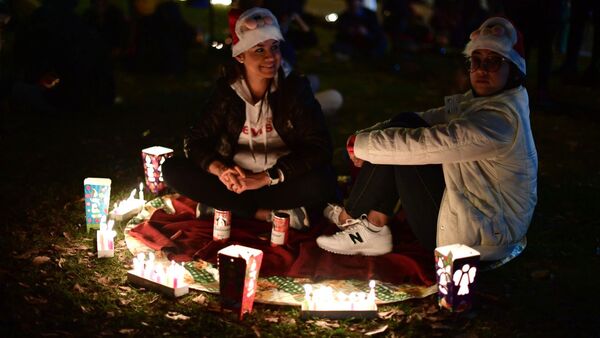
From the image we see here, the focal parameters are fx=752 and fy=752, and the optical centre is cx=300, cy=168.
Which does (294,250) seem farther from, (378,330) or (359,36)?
(359,36)

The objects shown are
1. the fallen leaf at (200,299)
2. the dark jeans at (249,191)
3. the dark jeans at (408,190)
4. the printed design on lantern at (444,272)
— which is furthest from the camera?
the dark jeans at (249,191)

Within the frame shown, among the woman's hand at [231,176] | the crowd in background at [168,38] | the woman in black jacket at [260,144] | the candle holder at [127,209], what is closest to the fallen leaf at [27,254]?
the candle holder at [127,209]

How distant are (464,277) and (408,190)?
70cm

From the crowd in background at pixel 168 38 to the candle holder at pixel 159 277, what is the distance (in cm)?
360

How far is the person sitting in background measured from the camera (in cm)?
1398

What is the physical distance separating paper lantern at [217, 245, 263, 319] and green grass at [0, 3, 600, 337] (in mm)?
95

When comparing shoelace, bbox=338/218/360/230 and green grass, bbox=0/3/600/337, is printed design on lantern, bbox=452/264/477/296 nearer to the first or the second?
green grass, bbox=0/3/600/337

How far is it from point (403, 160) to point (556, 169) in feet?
11.7

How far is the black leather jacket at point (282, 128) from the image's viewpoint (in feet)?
17.5

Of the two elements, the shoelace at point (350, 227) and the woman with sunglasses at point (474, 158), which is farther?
the shoelace at point (350, 227)

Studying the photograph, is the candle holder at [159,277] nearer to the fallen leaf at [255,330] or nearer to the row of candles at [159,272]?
the row of candles at [159,272]


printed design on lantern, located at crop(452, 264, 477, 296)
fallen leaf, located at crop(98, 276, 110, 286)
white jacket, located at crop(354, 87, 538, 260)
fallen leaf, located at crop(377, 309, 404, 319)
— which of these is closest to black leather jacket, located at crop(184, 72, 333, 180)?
white jacket, located at crop(354, 87, 538, 260)

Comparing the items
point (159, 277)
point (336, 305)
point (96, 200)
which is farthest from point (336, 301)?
point (96, 200)

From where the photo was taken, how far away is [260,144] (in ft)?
18.2
